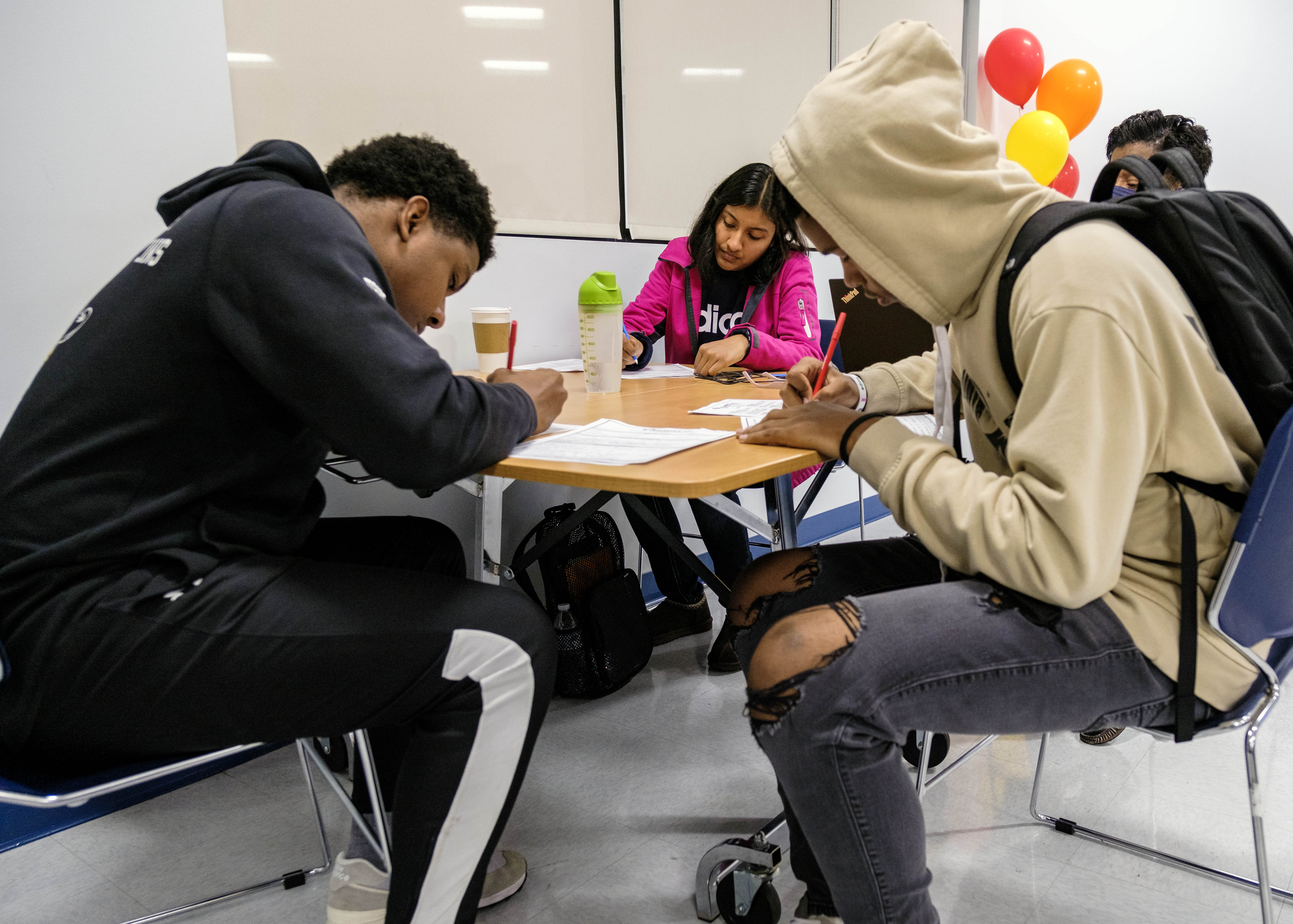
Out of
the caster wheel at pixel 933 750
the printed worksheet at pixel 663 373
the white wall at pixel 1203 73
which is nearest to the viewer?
the caster wheel at pixel 933 750

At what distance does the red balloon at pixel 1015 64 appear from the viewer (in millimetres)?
3652

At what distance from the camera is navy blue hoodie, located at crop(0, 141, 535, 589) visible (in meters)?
0.84

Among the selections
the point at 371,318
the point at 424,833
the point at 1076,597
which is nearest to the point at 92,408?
the point at 371,318

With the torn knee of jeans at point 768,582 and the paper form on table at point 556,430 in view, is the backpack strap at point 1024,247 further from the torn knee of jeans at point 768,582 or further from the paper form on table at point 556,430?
the paper form on table at point 556,430

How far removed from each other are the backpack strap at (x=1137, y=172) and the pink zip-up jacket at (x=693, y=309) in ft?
3.77

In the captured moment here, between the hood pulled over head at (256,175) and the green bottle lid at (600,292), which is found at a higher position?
the hood pulled over head at (256,175)

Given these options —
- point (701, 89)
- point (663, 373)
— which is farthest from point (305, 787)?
point (701, 89)

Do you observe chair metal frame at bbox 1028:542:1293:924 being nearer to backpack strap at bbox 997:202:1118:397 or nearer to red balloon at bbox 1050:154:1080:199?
backpack strap at bbox 997:202:1118:397

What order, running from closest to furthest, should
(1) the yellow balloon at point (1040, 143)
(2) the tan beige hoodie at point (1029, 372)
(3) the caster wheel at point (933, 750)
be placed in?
(2) the tan beige hoodie at point (1029, 372), (3) the caster wheel at point (933, 750), (1) the yellow balloon at point (1040, 143)

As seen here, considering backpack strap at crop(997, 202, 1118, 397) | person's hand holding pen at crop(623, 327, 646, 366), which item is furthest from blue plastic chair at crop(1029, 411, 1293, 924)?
person's hand holding pen at crop(623, 327, 646, 366)

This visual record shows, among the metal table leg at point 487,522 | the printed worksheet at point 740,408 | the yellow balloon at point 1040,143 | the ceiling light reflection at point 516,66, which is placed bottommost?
the metal table leg at point 487,522

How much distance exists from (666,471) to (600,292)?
716 mm

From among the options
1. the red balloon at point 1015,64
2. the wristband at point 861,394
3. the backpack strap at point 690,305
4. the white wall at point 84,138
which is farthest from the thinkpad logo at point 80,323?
the red balloon at point 1015,64

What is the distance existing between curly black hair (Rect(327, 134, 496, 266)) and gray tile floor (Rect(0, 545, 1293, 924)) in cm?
109
